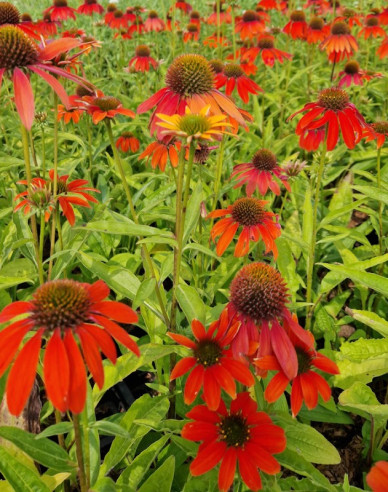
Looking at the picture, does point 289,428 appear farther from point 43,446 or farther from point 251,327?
point 43,446

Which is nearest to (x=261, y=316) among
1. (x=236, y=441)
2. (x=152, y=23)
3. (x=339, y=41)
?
(x=236, y=441)

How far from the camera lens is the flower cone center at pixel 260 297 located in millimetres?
968

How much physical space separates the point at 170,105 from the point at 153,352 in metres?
0.61

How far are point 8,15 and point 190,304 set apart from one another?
99 cm

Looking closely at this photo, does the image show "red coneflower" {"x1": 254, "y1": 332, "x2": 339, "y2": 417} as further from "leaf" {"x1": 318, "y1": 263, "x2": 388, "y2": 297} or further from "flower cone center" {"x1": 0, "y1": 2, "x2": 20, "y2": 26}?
"flower cone center" {"x1": 0, "y1": 2, "x2": 20, "y2": 26}

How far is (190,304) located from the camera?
1.15 m

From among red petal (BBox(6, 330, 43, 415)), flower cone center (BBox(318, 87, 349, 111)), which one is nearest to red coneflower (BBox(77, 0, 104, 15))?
flower cone center (BBox(318, 87, 349, 111))

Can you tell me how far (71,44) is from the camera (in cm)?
110

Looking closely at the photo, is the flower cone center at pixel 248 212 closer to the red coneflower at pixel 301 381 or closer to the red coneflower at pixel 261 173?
the red coneflower at pixel 261 173

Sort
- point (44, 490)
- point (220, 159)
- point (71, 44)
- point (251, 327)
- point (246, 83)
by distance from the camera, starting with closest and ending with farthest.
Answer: point (44, 490), point (251, 327), point (71, 44), point (220, 159), point (246, 83)

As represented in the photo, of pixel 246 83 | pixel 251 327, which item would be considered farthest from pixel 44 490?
pixel 246 83

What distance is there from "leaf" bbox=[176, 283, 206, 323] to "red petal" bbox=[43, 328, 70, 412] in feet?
1.60

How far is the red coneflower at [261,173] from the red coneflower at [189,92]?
606mm

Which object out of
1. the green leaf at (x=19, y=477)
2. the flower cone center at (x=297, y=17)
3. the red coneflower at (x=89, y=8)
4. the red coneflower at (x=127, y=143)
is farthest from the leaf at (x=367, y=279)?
the red coneflower at (x=89, y=8)
